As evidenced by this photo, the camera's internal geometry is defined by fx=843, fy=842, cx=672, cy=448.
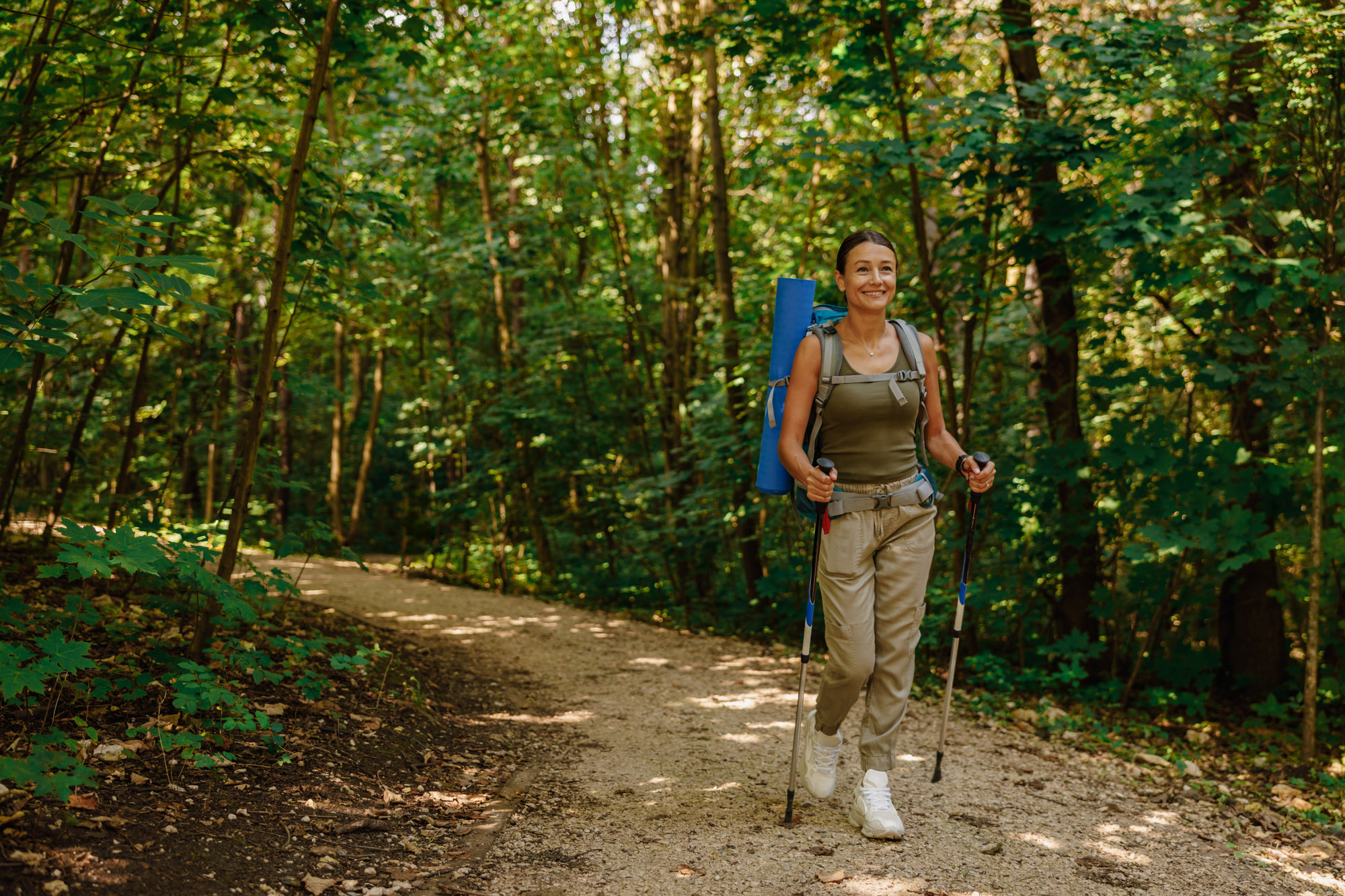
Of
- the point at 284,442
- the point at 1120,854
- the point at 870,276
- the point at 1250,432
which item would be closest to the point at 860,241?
the point at 870,276

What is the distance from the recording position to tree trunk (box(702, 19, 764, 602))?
26.0 ft

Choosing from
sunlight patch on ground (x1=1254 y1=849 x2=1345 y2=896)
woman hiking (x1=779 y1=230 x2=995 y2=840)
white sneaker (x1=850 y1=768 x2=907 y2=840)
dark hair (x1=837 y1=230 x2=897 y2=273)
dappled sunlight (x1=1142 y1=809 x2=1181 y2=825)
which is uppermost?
dark hair (x1=837 y1=230 x2=897 y2=273)

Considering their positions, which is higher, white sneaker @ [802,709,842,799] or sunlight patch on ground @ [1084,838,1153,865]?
white sneaker @ [802,709,842,799]

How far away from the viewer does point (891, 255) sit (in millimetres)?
3270

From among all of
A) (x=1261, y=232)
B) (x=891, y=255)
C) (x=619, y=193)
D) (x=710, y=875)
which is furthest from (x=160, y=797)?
(x=619, y=193)

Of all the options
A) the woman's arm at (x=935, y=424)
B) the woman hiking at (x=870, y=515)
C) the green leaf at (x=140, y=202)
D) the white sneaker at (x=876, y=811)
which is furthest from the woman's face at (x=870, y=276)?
the green leaf at (x=140, y=202)

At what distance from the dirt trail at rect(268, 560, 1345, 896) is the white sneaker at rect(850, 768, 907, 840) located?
0.06 m

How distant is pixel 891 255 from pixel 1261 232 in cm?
309

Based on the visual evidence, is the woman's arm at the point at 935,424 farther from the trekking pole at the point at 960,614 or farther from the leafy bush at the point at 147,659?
the leafy bush at the point at 147,659

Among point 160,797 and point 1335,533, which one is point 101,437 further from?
point 1335,533

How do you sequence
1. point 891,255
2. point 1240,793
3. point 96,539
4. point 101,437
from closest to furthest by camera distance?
1. point 96,539
2. point 891,255
3. point 1240,793
4. point 101,437

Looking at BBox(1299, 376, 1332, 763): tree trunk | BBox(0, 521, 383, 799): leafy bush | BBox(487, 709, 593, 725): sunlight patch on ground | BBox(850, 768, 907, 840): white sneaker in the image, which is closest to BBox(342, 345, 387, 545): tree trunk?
BBox(0, 521, 383, 799): leafy bush

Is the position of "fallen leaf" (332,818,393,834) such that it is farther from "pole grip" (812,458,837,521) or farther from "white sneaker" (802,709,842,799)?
"pole grip" (812,458,837,521)

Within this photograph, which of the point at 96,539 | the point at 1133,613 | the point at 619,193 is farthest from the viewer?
the point at 619,193
